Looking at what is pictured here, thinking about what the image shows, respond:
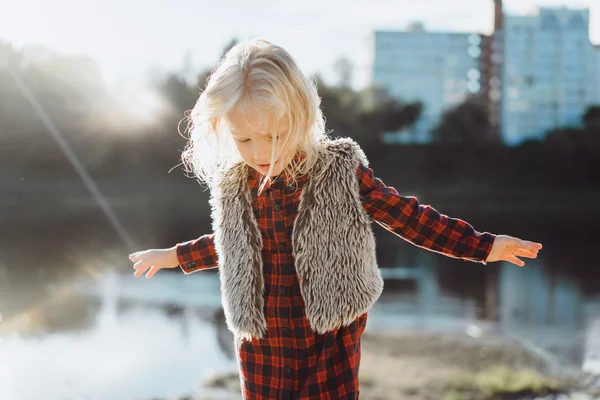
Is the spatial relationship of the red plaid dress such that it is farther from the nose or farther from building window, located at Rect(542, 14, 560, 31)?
building window, located at Rect(542, 14, 560, 31)

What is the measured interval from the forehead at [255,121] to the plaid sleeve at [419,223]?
213mm

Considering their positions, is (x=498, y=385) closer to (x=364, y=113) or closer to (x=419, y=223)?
(x=419, y=223)

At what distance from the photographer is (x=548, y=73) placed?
31375 mm

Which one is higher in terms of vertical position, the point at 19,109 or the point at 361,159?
the point at 19,109

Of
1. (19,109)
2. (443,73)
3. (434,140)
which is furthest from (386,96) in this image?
(19,109)

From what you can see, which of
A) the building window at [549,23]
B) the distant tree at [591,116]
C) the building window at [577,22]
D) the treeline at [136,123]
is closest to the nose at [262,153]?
the treeline at [136,123]

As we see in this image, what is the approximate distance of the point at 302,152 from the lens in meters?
1.41

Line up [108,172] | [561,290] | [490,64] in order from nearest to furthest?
[561,290], [108,172], [490,64]

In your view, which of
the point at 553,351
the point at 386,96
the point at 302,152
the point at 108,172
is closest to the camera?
the point at 302,152

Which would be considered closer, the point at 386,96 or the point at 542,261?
the point at 542,261

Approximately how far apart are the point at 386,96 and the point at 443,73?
26.5ft

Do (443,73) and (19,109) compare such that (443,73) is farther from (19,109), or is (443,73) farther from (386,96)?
(19,109)

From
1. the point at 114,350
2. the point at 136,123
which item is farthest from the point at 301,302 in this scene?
the point at 136,123

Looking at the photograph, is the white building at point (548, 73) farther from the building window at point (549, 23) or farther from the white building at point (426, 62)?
the white building at point (426, 62)
